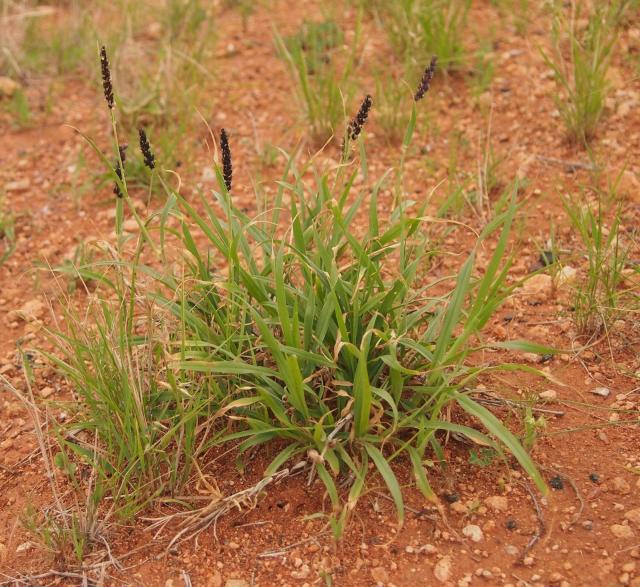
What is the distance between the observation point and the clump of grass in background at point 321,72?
3433 millimetres

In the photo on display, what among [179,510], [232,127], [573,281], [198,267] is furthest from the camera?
[232,127]

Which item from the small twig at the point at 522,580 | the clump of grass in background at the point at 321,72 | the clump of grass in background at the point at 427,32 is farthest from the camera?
the clump of grass in background at the point at 427,32

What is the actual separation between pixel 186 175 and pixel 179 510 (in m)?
1.79

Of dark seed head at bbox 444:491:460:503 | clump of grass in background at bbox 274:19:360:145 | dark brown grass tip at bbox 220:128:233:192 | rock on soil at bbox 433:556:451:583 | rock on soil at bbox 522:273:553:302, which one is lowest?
rock on soil at bbox 433:556:451:583

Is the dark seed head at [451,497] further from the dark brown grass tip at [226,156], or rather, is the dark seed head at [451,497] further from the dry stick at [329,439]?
the dark brown grass tip at [226,156]

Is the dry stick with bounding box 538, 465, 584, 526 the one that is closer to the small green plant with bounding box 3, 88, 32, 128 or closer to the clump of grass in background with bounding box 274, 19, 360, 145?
the clump of grass in background with bounding box 274, 19, 360, 145

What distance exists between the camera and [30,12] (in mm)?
4309

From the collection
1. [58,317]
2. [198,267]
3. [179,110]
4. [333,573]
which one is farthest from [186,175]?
[333,573]

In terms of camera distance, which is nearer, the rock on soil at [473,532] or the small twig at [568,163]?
the rock on soil at [473,532]

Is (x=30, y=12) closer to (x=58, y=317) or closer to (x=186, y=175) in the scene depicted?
(x=186, y=175)

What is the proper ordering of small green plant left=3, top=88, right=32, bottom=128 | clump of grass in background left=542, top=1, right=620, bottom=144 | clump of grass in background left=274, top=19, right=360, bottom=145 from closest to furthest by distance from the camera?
clump of grass in background left=542, top=1, right=620, bottom=144 < clump of grass in background left=274, top=19, right=360, bottom=145 < small green plant left=3, top=88, right=32, bottom=128

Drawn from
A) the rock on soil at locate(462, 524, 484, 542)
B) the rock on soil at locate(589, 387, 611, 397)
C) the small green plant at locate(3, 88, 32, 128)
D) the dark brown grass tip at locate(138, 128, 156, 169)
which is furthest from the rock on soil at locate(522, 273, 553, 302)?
the small green plant at locate(3, 88, 32, 128)

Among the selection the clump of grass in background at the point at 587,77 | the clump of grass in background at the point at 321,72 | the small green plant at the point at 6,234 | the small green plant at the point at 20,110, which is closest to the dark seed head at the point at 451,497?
the clump of grass in background at the point at 321,72

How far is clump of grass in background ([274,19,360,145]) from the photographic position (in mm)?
3433
